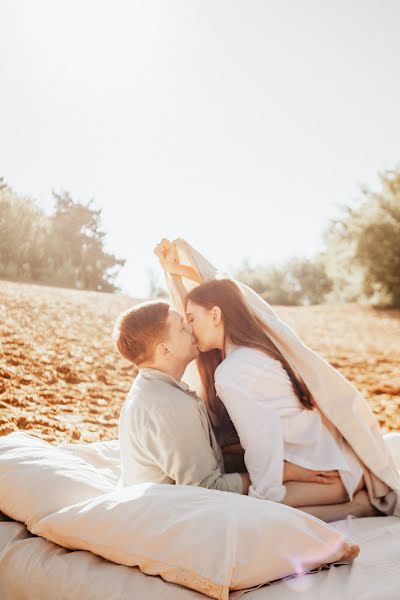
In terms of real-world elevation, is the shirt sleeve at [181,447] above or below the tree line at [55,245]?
below

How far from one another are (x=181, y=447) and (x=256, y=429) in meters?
0.33

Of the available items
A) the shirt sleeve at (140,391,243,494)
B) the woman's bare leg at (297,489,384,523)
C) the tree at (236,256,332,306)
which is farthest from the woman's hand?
A: the tree at (236,256,332,306)

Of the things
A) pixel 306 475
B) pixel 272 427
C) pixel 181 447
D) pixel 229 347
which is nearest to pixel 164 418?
pixel 181 447

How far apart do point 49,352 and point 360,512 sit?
420 centimetres

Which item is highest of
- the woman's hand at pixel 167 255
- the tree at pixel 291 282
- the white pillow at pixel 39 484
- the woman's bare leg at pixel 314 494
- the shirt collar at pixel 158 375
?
the tree at pixel 291 282

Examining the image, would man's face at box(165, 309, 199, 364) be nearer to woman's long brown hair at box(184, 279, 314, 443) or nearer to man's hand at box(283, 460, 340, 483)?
woman's long brown hair at box(184, 279, 314, 443)

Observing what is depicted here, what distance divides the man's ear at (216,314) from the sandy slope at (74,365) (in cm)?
184

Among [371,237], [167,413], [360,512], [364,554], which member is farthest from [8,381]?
[371,237]

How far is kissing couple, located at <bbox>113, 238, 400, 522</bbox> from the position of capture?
6.77 feet

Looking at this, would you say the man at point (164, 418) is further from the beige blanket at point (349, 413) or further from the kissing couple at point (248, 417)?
the beige blanket at point (349, 413)

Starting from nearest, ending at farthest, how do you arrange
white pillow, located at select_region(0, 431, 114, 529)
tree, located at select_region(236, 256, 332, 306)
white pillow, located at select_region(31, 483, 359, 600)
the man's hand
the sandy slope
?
white pillow, located at select_region(31, 483, 359, 600) → white pillow, located at select_region(0, 431, 114, 529) → the man's hand → the sandy slope → tree, located at select_region(236, 256, 332, 306)

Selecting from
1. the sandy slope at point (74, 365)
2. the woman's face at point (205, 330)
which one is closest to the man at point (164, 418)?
the woman's face at point (205, 330)

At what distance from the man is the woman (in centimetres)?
10

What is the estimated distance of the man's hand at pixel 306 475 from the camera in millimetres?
2141
